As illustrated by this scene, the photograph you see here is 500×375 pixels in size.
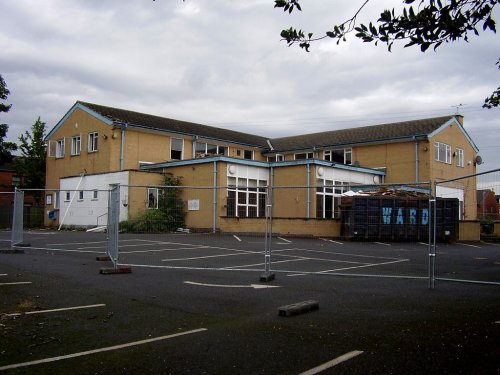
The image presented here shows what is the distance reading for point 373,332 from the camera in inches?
224

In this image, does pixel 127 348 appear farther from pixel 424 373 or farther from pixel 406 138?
pixel 406 138

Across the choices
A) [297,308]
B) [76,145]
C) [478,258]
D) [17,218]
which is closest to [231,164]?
[17,218]

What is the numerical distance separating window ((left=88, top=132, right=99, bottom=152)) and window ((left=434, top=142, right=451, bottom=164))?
82.2ft

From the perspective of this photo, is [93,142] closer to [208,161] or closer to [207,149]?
[207,149]

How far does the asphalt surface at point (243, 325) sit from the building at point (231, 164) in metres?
10.8

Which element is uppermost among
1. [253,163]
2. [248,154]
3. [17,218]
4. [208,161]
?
[248,154]

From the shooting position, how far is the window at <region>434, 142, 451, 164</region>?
35.2 meters

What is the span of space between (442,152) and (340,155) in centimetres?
782

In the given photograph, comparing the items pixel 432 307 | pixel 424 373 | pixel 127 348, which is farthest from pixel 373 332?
pixel 127 348

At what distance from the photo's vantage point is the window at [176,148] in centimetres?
3588

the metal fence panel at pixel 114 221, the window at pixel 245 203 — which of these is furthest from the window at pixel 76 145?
the metal fence panel at pixel 114 221

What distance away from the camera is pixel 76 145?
121 ft

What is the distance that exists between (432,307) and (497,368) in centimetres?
299

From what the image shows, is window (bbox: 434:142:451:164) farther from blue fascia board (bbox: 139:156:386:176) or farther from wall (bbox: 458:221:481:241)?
wall (bbox: 458:221:481:241)
